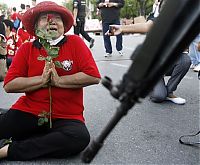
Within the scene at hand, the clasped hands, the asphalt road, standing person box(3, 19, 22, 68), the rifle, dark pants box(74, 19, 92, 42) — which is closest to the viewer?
the rifle

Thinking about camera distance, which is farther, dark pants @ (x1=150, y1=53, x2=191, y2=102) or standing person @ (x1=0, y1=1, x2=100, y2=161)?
dark pants @ (x1=150, y1=53, x2=191, y2=102)

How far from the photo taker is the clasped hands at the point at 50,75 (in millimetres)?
2494

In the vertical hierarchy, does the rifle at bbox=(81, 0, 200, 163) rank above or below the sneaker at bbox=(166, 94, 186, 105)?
above

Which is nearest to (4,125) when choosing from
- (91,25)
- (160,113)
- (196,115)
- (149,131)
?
(149,131)

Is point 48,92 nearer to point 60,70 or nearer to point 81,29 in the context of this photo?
point 60,70

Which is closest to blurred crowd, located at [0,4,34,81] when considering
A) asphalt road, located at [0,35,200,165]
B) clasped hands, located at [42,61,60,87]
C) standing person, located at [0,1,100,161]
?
asphalt road, located at [0,35,200,165]

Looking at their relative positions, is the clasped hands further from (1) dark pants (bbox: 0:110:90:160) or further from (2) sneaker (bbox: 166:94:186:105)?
(2) sneaker (bbox: 166:94:186:105)

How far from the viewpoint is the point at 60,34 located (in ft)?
8.87

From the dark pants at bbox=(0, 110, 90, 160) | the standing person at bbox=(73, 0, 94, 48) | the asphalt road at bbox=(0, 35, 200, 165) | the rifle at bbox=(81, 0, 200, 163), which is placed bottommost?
the asphalt road at bbox=(0, 35, 200, 165)

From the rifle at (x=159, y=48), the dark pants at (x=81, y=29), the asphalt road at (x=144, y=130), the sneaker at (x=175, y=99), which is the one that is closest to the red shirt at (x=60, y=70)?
the asphalt road at (x=144, y=130)

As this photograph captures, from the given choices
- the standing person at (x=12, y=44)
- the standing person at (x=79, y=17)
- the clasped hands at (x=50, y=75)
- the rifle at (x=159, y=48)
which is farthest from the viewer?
the standing person at (x=79, y=17)

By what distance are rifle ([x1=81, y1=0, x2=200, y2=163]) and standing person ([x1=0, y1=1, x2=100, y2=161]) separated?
1802mm

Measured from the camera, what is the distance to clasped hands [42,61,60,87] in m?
2.49

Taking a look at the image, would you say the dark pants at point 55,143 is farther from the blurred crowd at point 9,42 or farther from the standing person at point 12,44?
the standing person at point 12,44
